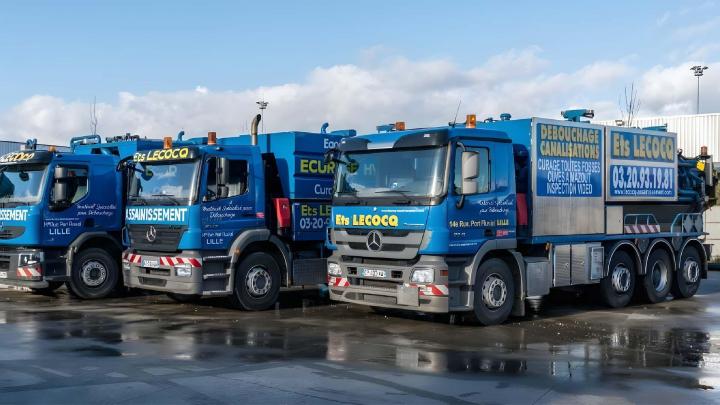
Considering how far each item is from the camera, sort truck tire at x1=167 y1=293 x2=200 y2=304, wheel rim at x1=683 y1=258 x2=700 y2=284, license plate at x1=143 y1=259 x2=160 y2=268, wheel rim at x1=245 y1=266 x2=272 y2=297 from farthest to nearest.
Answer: wheel rim at x1=683 y1=258 x2=700 y2=284 < truck tire at x1=167 y1=293 x2=200 y2=304 < wheel rim at x1=245 y1=266 x2=272 y2=297 < license plate at x1=143 y1=259 x2=160 y2=268

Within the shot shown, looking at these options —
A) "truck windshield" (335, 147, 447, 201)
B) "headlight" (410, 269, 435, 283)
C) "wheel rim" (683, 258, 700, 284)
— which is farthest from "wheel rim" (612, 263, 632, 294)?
"truck windshield" (335, 147, 447, 201)

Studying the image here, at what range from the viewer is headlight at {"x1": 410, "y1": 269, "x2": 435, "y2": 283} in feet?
36.6

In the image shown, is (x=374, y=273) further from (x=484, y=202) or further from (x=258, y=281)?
(x=258, y=281)

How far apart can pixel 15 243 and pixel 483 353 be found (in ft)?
31.4

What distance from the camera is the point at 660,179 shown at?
15.1 metres

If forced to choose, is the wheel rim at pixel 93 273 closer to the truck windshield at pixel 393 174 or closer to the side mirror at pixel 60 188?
the side mirror at pixel 60 188

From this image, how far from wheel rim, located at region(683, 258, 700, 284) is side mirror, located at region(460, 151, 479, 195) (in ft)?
23.5

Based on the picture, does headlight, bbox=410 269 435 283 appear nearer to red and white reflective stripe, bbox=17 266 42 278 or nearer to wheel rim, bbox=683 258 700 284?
wheel rim, bbox=683 258 700 284

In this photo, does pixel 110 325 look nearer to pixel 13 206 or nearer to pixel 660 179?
pixel 13 206

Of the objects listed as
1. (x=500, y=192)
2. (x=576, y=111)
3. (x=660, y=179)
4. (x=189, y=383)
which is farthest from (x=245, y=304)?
(x=660, y=179)

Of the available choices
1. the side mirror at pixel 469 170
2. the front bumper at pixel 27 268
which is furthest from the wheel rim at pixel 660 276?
the front bumper at pixel 27 268

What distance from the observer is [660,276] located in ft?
51.4

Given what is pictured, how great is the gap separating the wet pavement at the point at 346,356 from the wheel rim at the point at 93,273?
1012mm

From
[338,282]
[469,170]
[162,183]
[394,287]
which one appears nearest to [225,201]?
[162,183]
